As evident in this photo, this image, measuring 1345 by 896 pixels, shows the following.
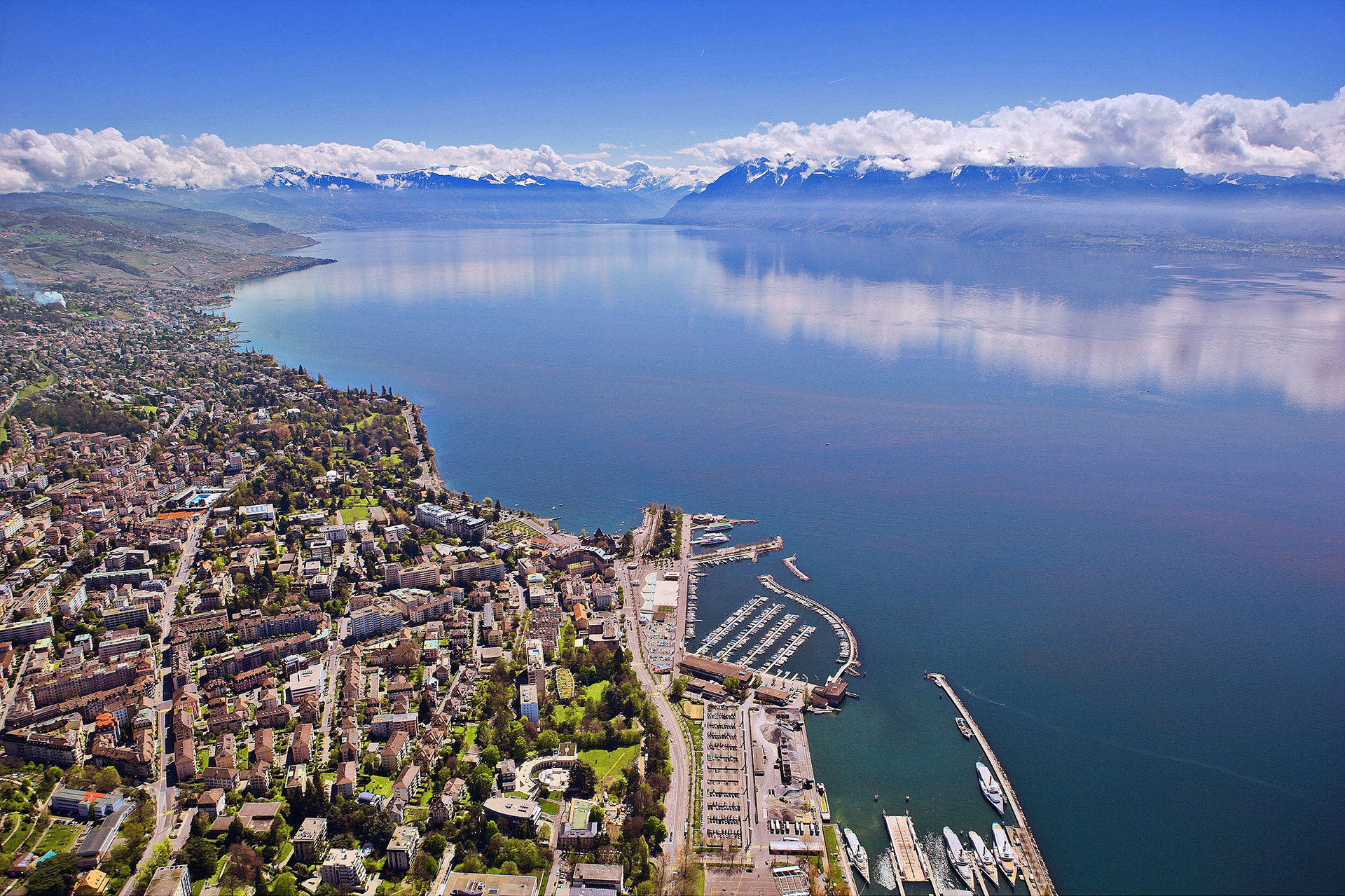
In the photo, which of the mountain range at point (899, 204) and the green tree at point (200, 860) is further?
the mountain range at point (899, 204)

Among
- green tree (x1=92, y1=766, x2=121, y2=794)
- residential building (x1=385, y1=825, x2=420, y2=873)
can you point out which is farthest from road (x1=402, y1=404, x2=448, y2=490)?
residential building (x1=385, y1=825, x2=420, y2=873)

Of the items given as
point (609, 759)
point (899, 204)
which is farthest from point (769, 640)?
point (899, 204)

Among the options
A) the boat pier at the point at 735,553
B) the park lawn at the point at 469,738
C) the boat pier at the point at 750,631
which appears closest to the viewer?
the park lawn at the point at 469,738

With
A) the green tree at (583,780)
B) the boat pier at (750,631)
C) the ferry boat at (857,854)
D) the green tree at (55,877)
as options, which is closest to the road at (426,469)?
the boat pier at (750,631)

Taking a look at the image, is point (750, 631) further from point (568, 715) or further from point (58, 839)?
point (58, 839)

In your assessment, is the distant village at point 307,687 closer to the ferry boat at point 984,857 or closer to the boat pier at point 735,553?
the boat pier at point 735,553

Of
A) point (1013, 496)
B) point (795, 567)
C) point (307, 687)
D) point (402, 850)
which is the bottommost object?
point (402, 850)
